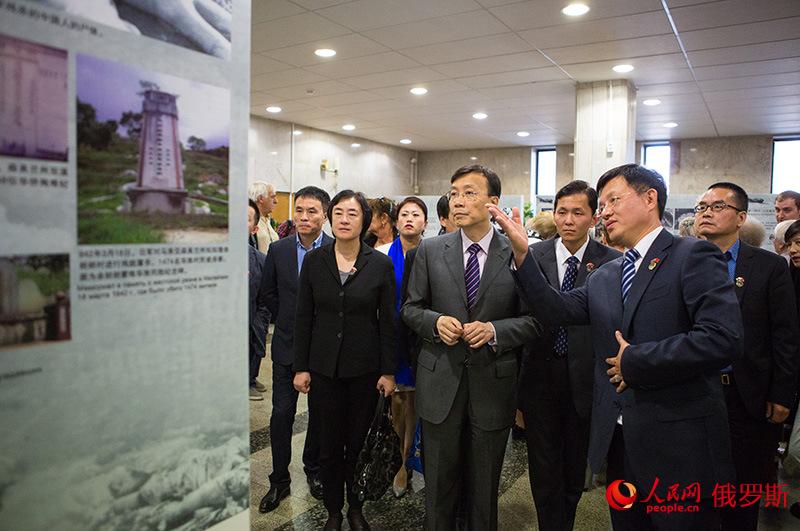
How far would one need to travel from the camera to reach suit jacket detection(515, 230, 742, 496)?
5.55 ft

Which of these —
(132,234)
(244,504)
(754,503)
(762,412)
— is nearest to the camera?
(132,234)

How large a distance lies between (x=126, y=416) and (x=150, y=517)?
0.75 ft

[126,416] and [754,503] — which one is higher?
[126,416]

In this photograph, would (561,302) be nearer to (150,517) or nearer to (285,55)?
(150,517)

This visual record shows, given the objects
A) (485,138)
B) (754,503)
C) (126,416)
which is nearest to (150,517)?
(126,416)

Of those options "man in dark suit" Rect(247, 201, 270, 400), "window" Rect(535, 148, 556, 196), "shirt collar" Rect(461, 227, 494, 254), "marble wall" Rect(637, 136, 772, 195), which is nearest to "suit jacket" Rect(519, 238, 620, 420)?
"shirt collar" Rect(461, 227, 494, 254)

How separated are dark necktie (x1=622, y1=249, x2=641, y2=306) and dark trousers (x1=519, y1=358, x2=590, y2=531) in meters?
0.68

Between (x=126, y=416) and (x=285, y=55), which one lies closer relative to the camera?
(x=126, y=416)

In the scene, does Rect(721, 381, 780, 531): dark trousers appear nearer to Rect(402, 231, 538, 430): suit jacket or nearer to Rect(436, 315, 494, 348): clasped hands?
Rect(402, 231, 538, 430): suit jacket

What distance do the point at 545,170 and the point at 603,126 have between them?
7.05 m

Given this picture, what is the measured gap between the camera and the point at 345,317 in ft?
8.80

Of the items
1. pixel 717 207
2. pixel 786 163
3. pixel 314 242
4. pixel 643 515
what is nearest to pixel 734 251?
pixel 717 207

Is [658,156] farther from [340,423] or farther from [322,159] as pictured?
[340,423]

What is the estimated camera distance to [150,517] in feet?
3.60
